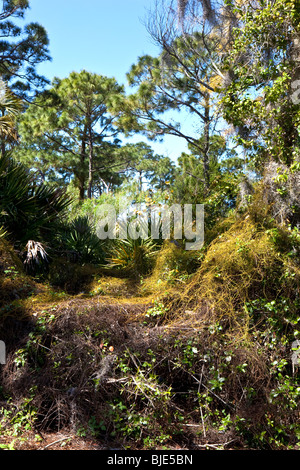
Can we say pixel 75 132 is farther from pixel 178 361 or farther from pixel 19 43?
pixel 178 361

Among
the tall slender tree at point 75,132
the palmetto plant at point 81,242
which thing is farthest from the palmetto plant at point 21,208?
the tall slender tree at point 75,132

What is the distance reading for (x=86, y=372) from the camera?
454 centimetres

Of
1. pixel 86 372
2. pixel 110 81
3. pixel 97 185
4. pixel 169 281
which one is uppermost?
pixel 110 81

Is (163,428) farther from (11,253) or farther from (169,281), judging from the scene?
(11,253)

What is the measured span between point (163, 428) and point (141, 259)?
361cm

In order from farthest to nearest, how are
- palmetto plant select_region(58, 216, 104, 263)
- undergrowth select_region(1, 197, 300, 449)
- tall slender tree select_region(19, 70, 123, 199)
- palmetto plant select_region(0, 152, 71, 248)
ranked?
tall slender tree select_region(19, 70, 123, 199), palmetto plant select_region(58, 216, 104, 263), palmetto plant select_region(0, 152, 71, 248), undergrowth select_region(1, 197, 300, 449)

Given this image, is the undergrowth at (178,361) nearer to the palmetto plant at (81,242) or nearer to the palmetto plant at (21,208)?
the palmetto plant at (21,208)

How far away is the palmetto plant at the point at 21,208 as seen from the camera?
6.66 meters

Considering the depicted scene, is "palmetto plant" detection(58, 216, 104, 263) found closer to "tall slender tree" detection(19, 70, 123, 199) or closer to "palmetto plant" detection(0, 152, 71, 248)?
"palmetto plant" detection(0, 152, 71, 248)

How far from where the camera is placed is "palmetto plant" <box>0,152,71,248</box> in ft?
21.8

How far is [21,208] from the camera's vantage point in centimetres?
685

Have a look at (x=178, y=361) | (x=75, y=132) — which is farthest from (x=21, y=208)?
(x=75, y=132)

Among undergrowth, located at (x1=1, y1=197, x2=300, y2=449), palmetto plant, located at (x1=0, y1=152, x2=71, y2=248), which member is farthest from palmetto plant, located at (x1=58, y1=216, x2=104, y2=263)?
undergrowth, located at (x1=1, y1=197, x2=300, y2=449)
